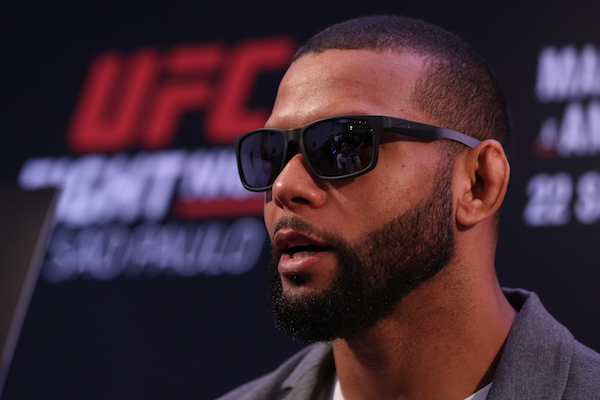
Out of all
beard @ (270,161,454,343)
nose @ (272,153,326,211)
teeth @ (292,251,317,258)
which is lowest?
beard @ (270,161,454,343)

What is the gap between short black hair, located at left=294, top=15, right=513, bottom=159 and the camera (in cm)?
138

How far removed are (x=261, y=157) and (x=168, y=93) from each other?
212cm

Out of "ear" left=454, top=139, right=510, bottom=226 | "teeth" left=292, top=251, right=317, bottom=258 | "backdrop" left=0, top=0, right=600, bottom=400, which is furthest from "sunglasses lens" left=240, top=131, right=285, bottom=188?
"backdrop" left=0, top=0, right=600, bottom=400

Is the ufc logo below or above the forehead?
above

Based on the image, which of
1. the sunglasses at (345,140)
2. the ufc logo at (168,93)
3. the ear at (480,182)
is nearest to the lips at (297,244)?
the sunglasses at (345,140)

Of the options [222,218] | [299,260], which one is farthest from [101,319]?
[299,260]

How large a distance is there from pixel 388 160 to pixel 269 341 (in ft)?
6.30

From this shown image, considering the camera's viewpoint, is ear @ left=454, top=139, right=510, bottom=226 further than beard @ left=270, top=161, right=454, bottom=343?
Yes

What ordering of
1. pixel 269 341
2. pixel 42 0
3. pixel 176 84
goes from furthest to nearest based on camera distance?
1. pixel 42 0
2. pixel 176 84
3. pixel 269 341

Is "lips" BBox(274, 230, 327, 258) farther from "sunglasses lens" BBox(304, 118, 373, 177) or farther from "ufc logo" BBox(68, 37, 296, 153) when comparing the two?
"ufc logo" BBox(68, 37, 296, 153)

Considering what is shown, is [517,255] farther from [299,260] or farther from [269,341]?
[299,260]

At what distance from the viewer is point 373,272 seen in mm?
1248

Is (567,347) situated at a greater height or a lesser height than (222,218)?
lesser

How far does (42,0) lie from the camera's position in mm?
3674
